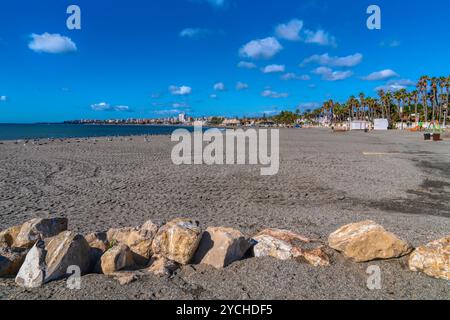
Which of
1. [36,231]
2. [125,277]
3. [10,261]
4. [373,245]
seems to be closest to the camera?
[125,277]

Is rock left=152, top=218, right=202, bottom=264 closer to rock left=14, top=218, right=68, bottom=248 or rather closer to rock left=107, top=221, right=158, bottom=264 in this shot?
rock left=107, top=221, right=158, bottom=264

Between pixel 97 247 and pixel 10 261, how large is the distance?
103 cm

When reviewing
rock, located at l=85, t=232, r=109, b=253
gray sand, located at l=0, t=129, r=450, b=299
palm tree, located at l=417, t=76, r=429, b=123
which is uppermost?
palm tree, located at l=417, t=76, r=429, b=123

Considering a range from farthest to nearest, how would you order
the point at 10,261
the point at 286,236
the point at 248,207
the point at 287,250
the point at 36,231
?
the point at 248,207 → the point at 286,236 → the point at 36,231 → the point at 287,250 → the point at 10,261

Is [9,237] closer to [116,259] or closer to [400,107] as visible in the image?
[116,259]

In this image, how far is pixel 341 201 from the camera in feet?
31.7

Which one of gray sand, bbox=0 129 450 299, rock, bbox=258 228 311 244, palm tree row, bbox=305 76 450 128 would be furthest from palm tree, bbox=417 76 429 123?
rock, bbox=258 228 311 244

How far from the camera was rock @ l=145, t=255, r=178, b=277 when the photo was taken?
13.5ft

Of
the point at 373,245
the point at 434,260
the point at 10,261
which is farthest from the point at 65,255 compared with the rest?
the point at 434,260

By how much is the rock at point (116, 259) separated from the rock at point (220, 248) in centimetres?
91

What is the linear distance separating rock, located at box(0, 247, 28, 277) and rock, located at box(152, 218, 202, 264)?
168cm

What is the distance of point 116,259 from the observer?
162 inches
